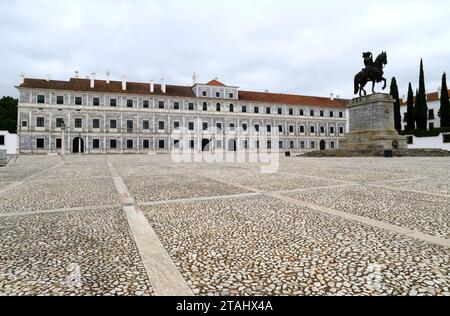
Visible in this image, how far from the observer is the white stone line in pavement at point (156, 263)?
1.98m

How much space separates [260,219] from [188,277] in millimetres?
1927

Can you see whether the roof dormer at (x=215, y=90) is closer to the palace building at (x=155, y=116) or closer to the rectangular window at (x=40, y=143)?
the palace building at (x=155, y=116)

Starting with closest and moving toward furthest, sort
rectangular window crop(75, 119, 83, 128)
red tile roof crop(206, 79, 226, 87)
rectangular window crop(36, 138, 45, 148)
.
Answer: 1. rectangular window crop(36, 138, 45, 148)
2. rectangular window crop(75, 119, 83, 128)
3. red tile roof crop(206, 79, 226, 87)

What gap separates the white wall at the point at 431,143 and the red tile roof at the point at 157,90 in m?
26.8

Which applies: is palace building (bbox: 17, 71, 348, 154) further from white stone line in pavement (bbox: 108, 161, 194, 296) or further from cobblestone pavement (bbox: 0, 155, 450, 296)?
white stone line in pavement (bbox: 108, 161, 194, 296)

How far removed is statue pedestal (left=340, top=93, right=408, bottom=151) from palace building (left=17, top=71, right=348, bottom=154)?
29.6 m

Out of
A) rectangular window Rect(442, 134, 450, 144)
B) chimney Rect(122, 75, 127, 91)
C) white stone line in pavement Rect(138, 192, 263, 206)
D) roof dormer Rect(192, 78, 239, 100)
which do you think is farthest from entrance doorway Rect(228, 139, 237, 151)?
white stone line in pavement Rect(138, 192, 263, 206)

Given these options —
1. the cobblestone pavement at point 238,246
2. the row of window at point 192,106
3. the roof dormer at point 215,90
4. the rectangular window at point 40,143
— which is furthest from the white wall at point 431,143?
the rectangular window at point 40,143

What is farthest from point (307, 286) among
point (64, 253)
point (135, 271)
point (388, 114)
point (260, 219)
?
point (388, 114)

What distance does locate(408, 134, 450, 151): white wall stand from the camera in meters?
29.5

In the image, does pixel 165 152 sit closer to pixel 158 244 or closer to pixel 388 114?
pixel 388 114

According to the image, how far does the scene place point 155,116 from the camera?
4738 cm

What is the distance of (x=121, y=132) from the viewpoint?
4503 cm

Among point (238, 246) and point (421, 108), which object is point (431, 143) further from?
point (238, 246)
